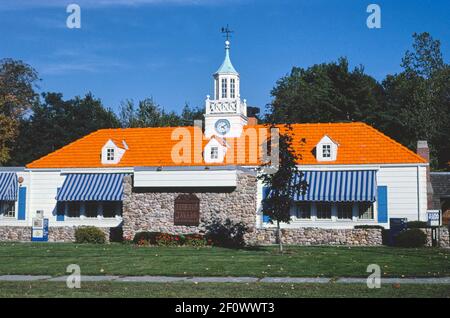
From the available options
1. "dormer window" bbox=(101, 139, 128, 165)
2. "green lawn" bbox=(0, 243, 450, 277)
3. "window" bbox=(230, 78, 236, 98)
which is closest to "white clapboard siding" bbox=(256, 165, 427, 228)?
"green lawn" bbox=(0, 243, 450, 277)

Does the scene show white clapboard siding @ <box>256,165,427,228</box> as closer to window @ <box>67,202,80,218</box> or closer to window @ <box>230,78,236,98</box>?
window @ <box>230,78,236,98</box>

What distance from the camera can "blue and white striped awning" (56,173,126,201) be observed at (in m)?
41.1

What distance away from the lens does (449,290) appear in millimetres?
16016

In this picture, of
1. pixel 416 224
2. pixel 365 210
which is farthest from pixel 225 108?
pixel 416 224

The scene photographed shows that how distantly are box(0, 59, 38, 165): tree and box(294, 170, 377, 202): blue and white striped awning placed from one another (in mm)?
36396

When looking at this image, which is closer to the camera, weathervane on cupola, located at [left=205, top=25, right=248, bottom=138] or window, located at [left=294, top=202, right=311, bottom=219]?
window, located at [left=294, top=202, right=311, bottom=219]

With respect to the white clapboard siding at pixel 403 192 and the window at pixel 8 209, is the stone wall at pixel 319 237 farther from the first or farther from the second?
the window at pixel 8 209

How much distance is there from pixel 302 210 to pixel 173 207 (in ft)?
29.5

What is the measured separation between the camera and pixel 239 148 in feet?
143

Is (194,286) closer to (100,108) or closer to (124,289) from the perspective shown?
(124,289)

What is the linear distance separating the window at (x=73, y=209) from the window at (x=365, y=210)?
699 inches

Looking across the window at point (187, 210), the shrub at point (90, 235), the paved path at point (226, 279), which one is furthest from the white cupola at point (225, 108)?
the paved path at point (226, 279)

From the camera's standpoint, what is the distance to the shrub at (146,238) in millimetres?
33344

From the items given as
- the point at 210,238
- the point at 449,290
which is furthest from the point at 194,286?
the point at 210,238
